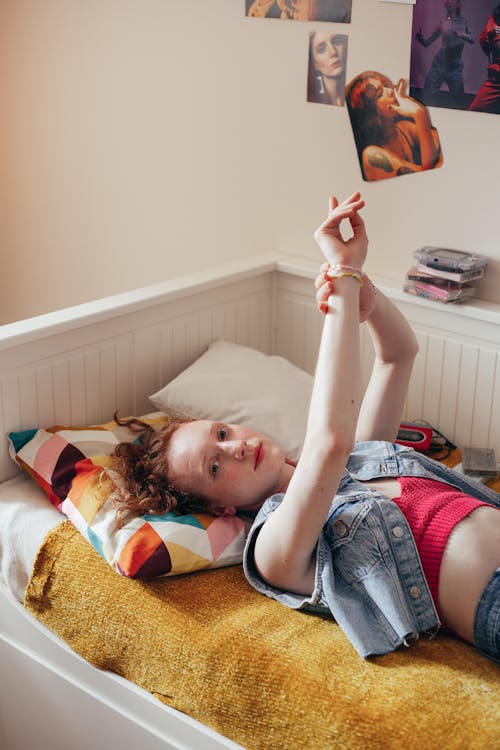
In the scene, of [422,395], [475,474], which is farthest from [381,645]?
[422,395]

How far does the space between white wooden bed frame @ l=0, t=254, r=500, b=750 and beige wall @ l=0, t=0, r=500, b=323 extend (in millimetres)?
151

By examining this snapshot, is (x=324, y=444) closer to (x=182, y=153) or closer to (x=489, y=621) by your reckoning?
(x=489, y=621)

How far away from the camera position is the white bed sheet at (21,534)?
1697mm

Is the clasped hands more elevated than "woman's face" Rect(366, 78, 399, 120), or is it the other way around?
"woman's face" Rect(366, 78, 399, 120)

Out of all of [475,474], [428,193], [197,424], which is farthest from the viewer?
[428,193]

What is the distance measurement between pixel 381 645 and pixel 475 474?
69cm

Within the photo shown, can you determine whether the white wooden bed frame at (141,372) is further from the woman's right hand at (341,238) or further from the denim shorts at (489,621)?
the woman's right hand at (341,238)

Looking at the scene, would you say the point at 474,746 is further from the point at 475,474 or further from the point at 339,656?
the point at 475,474

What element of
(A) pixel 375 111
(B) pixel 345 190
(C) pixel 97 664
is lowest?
(C) pixel 97 664

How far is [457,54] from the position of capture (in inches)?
78.7

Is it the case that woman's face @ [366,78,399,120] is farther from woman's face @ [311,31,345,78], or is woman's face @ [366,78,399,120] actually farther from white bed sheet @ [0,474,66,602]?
white bed sheet @ [0,474,66,602]

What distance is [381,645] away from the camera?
1392 millimetres

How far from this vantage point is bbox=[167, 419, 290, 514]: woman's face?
1.62 metres

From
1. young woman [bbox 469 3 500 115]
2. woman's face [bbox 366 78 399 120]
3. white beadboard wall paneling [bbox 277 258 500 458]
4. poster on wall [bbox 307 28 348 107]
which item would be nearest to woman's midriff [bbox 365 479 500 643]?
white beadboard wall paneling [bbox 277 258 500 458]
